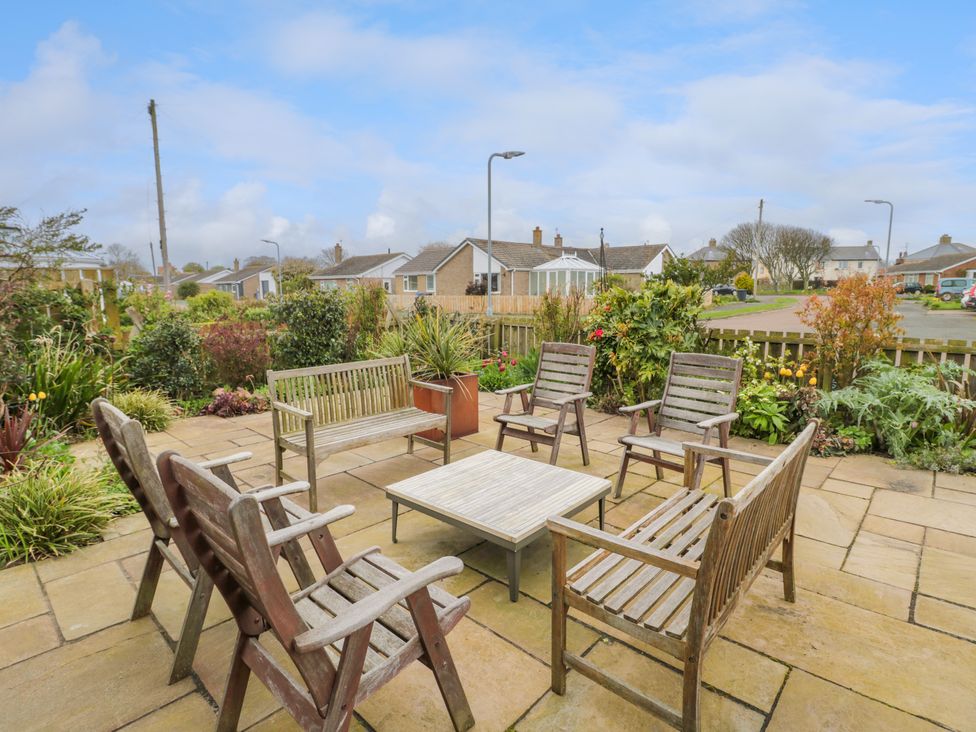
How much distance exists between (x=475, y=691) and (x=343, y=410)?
2.68 m

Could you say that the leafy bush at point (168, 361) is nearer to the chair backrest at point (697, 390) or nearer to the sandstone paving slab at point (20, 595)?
the sandstone paving slab at point (20, 595)

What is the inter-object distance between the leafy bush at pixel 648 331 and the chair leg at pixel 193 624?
442 cm

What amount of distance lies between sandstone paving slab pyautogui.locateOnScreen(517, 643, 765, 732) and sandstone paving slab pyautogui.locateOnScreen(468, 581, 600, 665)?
151mm

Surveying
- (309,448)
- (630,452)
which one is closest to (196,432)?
(309,448)

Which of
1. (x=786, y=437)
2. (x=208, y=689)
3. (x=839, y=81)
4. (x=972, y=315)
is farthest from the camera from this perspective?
(x=972, y=315)

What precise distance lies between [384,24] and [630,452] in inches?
225

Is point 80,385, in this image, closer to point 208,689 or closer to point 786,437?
point 208,689

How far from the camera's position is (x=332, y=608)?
5.34ft

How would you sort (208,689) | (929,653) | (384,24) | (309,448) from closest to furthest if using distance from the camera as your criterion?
(208,689) < (929,653) < (309,448) < (384,24)

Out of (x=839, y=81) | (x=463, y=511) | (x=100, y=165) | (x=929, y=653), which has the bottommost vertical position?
(x=929, y=653)

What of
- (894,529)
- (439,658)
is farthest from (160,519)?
(894,529)

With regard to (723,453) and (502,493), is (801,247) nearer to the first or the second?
(723,453)

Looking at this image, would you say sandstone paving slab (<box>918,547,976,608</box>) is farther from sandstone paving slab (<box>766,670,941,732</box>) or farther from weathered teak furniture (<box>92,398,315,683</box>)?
weathered teak furniture (<box>92,398,315,683</box>)

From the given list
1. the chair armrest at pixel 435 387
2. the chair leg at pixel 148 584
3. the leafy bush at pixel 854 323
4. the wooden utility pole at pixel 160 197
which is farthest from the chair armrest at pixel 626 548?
the wooden utility pole at pixel 160 197
